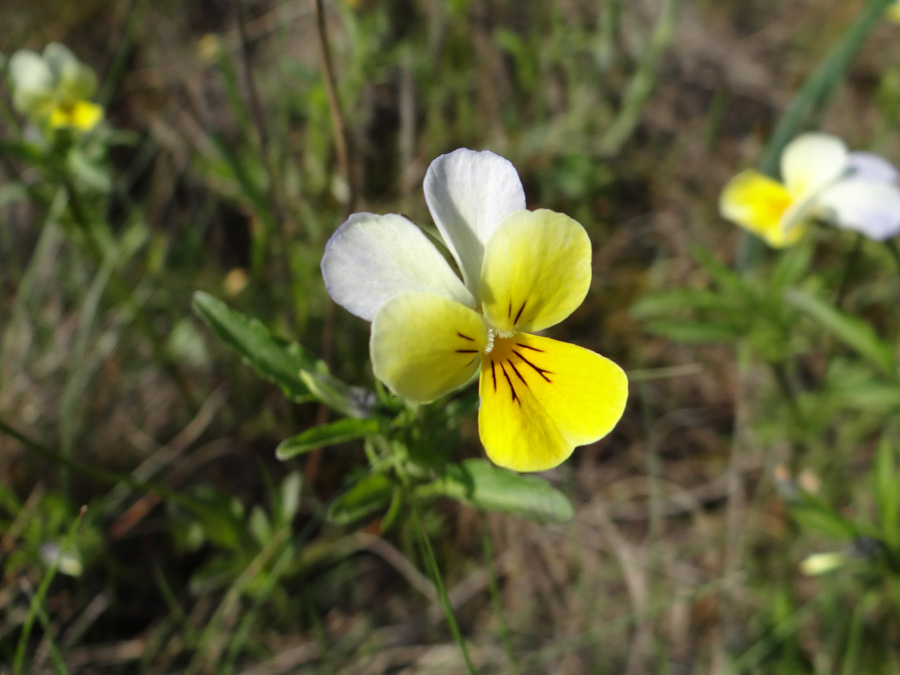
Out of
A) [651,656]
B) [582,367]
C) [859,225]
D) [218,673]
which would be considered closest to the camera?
[582,367]

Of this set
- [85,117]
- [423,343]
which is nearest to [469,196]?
[423,343]

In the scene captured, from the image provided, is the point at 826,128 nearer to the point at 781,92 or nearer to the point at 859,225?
the point at 781,92

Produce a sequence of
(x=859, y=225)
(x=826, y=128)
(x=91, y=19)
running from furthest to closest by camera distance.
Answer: (x=826, y=128) < (x=91, y=19) < (x=859, y=225)

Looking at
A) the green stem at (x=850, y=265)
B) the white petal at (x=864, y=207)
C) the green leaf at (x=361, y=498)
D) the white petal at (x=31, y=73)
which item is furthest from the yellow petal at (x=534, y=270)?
the white petal at (x=31, y=73)

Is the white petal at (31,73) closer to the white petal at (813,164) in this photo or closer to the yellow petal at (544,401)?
the yellow petal at (544,401)

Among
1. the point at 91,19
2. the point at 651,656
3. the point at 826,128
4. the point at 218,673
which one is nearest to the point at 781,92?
the point at 826,128

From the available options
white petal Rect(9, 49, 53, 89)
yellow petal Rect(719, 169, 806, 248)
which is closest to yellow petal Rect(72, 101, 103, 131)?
white petal Rect(9, 49, 53, 89)

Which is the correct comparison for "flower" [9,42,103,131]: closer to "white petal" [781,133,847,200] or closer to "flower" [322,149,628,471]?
"flower" [322,149,628,471]
